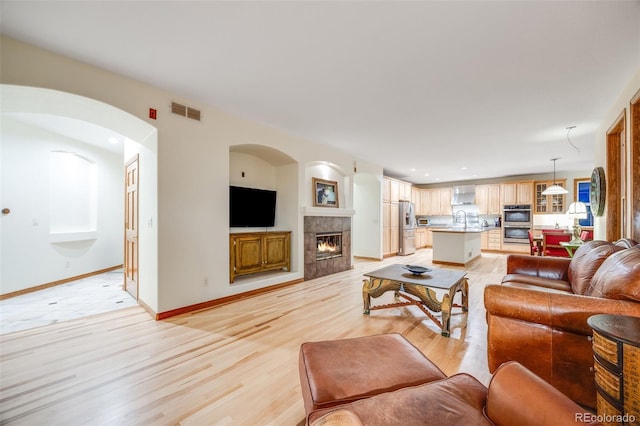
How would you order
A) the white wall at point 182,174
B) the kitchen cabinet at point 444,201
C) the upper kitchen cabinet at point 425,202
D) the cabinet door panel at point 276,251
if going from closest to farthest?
1. the white wall at point 182,174
2. the cabinet door panel at point 276,251
3. the kitchen cabinet at point 444,201
4. the upper kitchen cabinet at point 425,202

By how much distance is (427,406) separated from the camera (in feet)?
3.16

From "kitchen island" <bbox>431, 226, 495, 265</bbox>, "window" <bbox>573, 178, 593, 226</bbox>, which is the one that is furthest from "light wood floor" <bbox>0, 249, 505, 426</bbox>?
"window" <bbox>573, 178, 593, 226</bbox>

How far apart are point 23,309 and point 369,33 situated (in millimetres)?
5246

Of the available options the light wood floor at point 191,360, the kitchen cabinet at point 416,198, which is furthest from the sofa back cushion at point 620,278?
the kitchen cabinet at point 416,198

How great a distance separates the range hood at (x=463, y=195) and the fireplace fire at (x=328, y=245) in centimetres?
616

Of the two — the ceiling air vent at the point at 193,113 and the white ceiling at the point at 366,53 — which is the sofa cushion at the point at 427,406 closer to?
Answer: the white ceiling at the point at 366,53

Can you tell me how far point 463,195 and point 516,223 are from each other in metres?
1.85

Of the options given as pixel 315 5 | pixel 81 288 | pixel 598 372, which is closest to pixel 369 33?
pixel 315 5

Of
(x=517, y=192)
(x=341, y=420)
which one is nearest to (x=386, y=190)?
(x=517, y=192)

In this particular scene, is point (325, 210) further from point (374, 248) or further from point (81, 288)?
point (81, 288)

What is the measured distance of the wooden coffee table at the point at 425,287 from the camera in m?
2.68

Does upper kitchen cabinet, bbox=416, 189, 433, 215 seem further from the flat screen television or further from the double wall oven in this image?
the flat screen television

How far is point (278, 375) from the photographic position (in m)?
2.00

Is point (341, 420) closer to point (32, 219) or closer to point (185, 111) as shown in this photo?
point (185, 111)
